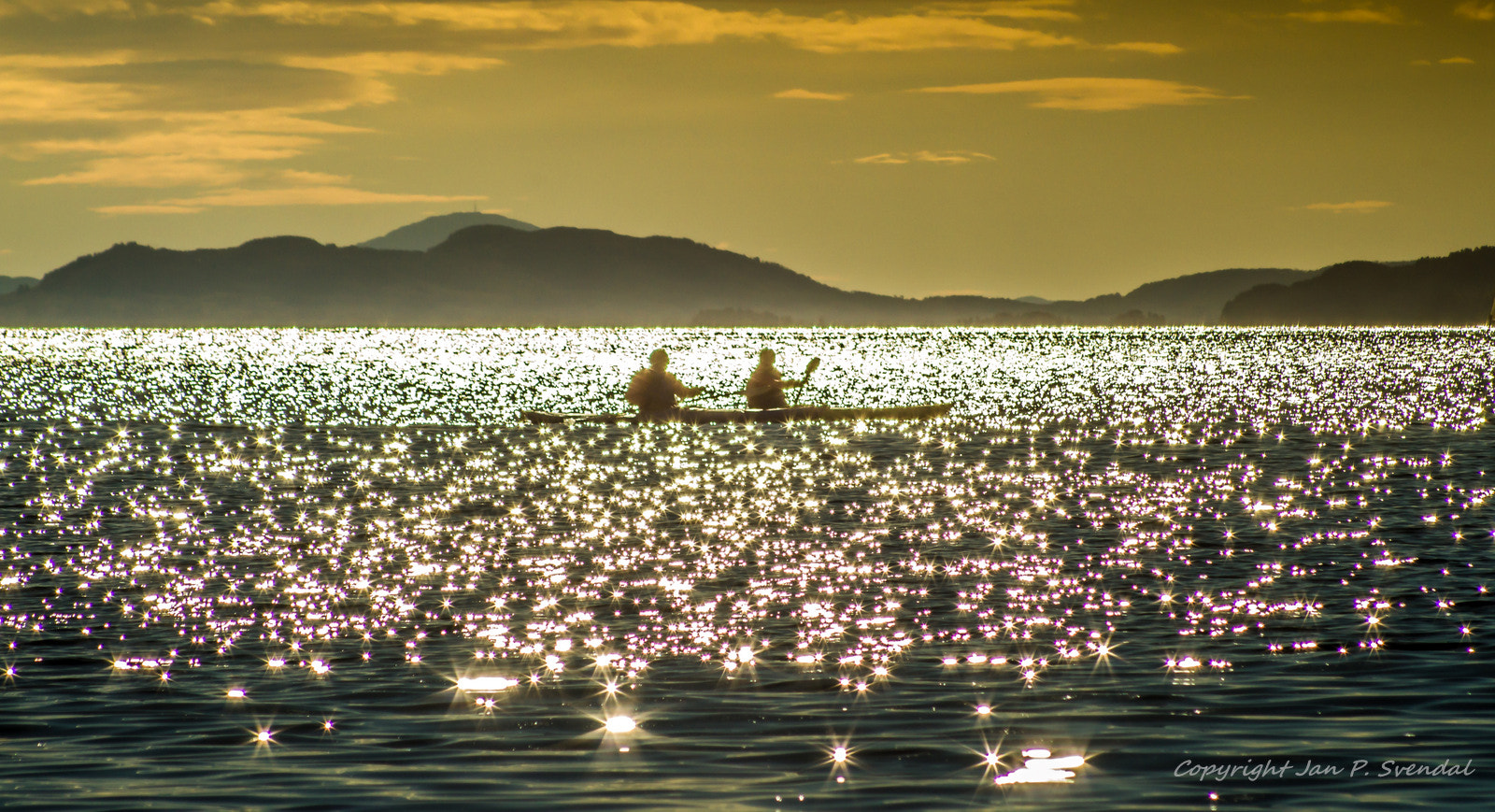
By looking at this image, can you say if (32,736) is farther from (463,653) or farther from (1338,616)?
(1338,616)

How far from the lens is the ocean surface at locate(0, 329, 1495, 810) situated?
11.0 metres

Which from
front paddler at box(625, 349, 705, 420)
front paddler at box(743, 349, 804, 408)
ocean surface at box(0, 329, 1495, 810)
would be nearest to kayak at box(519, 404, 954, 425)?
front paddler at box(743, 349, 804, 408)

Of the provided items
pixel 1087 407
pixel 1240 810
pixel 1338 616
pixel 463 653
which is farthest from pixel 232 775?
pixel 1087 407

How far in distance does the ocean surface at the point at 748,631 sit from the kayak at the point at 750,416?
26.7 feet

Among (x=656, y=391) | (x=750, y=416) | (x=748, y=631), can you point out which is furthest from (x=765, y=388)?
(x=748, y=631)

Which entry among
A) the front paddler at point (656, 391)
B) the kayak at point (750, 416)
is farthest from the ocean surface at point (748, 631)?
the kayak at point (750, 416)

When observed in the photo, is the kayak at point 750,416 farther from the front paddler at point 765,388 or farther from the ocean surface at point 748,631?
the ocean surface at point 748,631

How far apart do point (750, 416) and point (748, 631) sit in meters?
31.9

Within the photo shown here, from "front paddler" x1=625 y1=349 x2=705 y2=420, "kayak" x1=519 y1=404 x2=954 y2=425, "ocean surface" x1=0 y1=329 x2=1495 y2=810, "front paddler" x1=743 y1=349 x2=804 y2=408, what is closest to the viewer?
"ocean surface" x1=0 y1=329 x2=1495 y2=810

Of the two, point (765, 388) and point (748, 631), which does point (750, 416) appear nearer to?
A: point (765, 388)

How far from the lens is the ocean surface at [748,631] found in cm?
1105

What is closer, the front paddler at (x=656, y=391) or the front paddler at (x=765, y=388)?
the front paddler at (x=656, y=391)

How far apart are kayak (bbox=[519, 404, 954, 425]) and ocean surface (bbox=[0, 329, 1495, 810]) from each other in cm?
814

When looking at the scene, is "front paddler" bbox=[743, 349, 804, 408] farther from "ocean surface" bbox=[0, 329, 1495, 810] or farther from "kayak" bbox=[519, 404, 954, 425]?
"ocean surface" bbox=[0, 329, 1495, 810]
